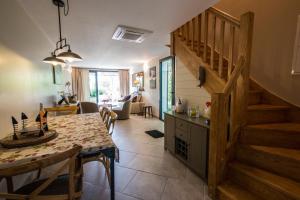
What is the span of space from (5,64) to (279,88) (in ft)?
12.0

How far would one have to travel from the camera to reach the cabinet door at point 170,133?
277cm

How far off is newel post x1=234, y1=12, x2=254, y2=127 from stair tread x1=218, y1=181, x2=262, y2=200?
703 millimetres

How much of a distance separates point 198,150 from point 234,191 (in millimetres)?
602

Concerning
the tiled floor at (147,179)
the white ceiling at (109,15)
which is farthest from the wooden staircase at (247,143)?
the white ceiling at (109,15)

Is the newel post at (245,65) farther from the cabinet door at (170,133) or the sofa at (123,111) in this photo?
the sofa at (123,111)

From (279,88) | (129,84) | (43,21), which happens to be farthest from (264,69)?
(129,84)

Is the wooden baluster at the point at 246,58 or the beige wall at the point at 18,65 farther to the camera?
the wooden baluster at the point at 246,58

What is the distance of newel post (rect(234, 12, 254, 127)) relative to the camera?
1.78m

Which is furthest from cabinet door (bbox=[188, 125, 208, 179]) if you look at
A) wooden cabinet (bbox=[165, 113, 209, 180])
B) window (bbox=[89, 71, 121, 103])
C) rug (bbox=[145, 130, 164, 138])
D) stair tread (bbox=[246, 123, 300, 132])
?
window (bbox=[89, 71, 121, 103])

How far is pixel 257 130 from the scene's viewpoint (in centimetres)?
190

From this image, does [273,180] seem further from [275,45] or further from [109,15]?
[109,15]

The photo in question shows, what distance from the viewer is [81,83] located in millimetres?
8602

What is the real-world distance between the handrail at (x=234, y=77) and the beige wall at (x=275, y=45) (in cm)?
97

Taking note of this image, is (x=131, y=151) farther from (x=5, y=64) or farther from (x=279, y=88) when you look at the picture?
(x=279, y=88)
